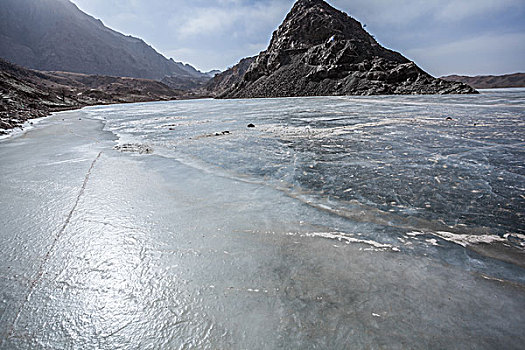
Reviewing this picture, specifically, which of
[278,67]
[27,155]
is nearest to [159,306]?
[27,155]

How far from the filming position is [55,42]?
361 ft

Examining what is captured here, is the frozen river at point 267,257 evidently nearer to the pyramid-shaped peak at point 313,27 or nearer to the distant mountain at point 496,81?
the pyramid-shaped peak at point 313,27

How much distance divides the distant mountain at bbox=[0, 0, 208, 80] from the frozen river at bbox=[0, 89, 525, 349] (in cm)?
14212

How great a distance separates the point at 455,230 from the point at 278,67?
6059cm

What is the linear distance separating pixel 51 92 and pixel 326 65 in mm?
42266

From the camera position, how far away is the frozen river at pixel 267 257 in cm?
106

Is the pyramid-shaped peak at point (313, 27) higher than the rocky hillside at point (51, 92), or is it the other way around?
the pyramid-shaped peak at point (313, 27)

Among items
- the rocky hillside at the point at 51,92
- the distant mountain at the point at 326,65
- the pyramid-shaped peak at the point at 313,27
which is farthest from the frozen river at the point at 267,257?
the pyramid-shaped peak at the point at 313,27

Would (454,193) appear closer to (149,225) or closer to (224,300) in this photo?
(224,300)

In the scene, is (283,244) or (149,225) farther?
(149,225)

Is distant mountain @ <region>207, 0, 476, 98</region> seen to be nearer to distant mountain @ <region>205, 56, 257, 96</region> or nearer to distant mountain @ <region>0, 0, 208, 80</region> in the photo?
distant mountain @ <region>205, 56, 257, 96</region>

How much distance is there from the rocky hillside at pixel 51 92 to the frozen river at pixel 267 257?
→ 896 centimetres

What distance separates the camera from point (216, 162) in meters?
3.84

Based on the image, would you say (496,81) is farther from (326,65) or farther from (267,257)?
(267,257)
